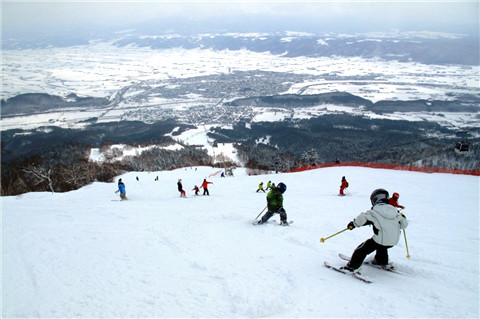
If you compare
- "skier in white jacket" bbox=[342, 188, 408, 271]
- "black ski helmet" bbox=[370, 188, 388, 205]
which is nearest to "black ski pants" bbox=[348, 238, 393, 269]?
"skier in white jacket" bbox=[342, 188, 408, 271]

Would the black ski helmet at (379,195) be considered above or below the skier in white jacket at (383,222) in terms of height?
above

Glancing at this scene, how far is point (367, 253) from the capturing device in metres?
5.37

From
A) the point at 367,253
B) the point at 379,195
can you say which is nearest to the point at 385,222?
the point at 379,195

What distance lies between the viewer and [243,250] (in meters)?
7.01

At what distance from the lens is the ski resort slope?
15.1ft

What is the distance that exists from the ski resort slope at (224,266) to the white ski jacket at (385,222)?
0.85 metres

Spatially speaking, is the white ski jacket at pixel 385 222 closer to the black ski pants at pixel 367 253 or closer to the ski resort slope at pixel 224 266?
the black ski pants at pixel 367 253

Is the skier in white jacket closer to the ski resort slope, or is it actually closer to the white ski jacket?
the white ski jacket

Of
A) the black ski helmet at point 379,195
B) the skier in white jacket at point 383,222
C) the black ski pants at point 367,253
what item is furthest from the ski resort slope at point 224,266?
the black ski helmet at point 379,195

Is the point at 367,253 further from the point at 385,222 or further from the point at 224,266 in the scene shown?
the point at 224,266

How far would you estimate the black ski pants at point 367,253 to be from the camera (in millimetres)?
5352

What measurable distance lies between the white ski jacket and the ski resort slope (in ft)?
2.79

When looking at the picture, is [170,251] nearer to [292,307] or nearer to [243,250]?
[243,250]

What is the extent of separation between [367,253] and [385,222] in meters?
0.76
